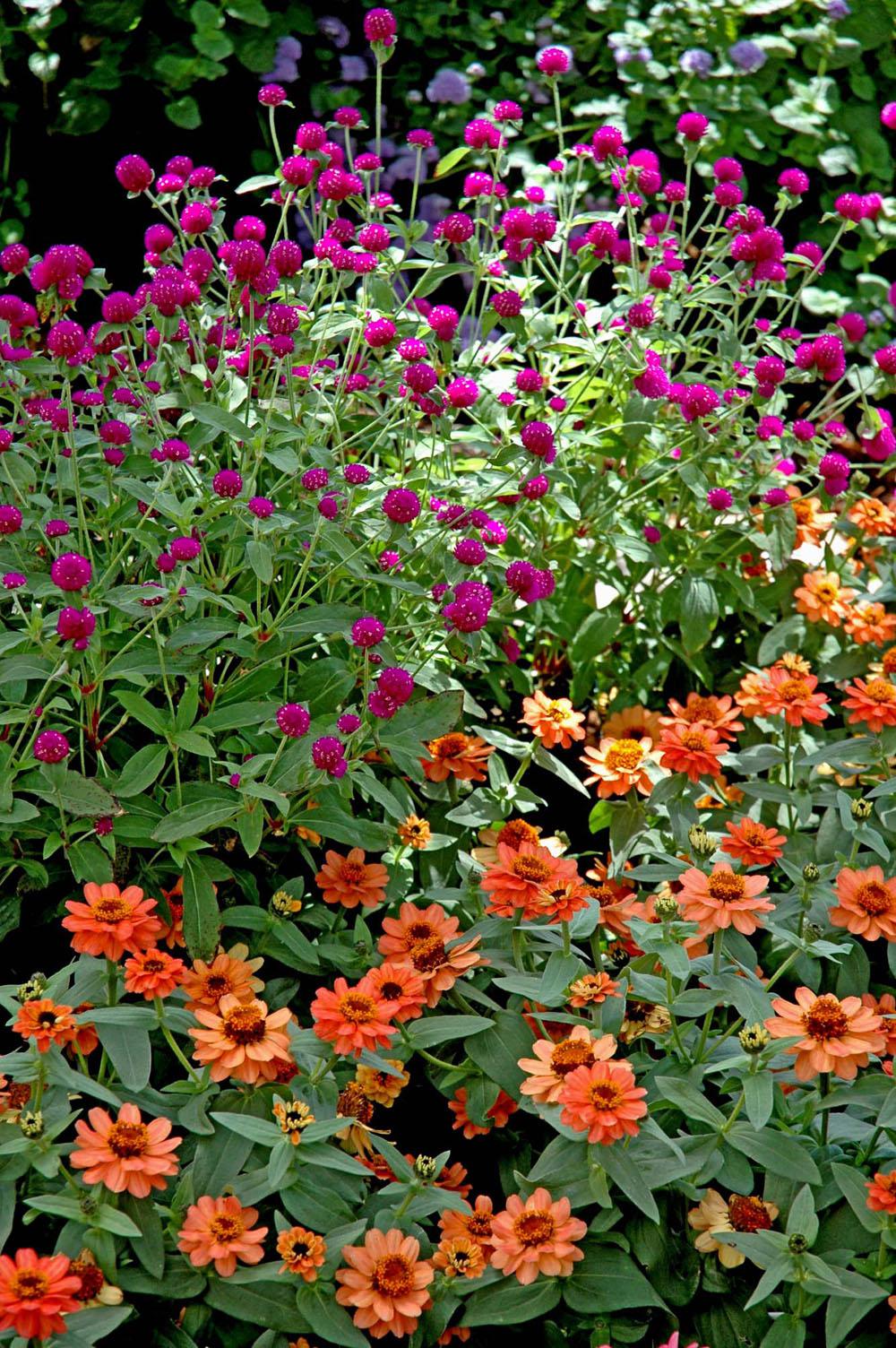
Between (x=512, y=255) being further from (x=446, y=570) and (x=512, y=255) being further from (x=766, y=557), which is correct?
(x=766, y=557)

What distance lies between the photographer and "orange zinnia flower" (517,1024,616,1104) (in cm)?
167

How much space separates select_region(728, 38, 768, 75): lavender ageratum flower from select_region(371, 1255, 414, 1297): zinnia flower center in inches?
150

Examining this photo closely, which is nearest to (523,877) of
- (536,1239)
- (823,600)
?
(536,1239)

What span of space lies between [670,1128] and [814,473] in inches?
52.4

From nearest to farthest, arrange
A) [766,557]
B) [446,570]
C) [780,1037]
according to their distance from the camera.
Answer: [780,1037], [446,570], [766,557]

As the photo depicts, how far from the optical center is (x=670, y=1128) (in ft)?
5.98

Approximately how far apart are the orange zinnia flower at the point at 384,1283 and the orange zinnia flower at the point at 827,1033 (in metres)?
Result: 0.48

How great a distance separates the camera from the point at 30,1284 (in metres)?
1.43

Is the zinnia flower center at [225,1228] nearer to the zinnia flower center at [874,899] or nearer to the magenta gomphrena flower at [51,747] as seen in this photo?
the magenta gomphrena flower at [51,747]

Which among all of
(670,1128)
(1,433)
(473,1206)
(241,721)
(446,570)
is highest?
(1,433)

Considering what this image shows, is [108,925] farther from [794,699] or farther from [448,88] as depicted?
[448,88]

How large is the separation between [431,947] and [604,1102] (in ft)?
1.23

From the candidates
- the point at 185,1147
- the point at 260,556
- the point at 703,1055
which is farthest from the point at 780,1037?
the point at 260,556

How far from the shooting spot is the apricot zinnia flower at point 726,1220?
1707 mm
